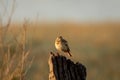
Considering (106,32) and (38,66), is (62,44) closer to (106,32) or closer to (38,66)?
(38,66)

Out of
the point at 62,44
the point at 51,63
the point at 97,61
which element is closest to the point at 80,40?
the point at 97,61

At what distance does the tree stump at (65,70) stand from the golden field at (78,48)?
1353mm

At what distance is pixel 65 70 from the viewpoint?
8.88 m

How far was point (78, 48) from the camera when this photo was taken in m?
28.1

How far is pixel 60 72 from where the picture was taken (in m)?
8.89

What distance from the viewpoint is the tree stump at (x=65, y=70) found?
888cm

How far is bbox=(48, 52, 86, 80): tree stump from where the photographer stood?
8875 millimetres

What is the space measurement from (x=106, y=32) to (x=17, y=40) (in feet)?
66.8

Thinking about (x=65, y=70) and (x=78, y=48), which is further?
(x=78, y=48)

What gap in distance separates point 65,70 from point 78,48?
1919cm

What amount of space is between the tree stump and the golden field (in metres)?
1.35

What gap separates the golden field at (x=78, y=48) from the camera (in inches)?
421

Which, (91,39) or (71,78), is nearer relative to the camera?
(71,78)

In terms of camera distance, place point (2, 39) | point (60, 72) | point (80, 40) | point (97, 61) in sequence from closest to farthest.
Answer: point (60, 72), point (2, 39), point (97, 61), point (80, 40)
